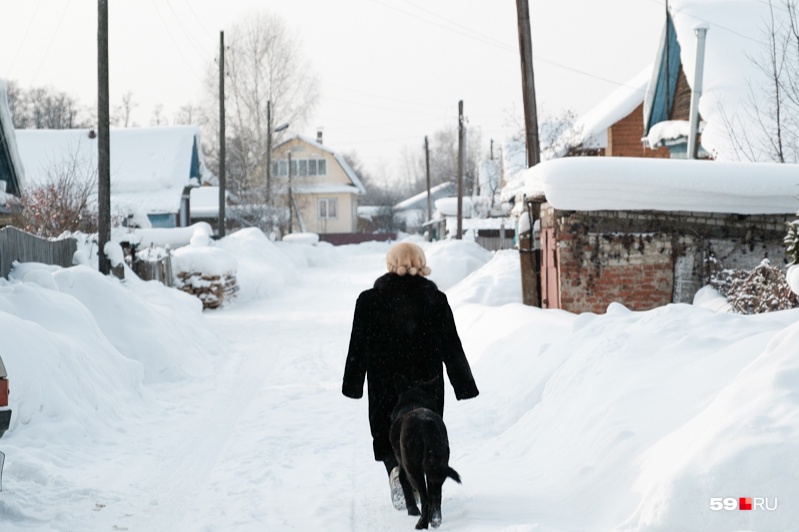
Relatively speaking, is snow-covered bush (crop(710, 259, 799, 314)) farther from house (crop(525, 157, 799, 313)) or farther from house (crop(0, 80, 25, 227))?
house (crop(0, 80, 25, 227))

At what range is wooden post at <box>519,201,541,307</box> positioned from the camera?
13812mm

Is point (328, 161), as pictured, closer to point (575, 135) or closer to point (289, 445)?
point (575, 135)

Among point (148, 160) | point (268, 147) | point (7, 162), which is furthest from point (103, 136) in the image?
point (268, 147)

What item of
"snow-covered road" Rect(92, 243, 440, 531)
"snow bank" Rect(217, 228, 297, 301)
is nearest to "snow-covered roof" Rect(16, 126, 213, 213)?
"snow bank" Rect(217, 228, 297, 301)

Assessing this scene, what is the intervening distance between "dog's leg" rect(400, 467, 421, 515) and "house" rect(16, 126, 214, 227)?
116ft

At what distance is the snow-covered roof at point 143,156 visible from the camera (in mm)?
39688

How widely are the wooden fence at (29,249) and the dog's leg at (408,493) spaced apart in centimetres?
820

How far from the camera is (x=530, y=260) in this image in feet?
45.7

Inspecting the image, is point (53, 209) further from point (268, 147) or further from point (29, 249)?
point (268, 147)

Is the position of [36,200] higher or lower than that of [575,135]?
lower

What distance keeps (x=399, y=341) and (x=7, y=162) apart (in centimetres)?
2007

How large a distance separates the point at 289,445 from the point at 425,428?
2.82 meters

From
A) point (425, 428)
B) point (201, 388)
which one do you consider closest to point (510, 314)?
point (201, 388)

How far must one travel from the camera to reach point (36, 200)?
17719 mm
